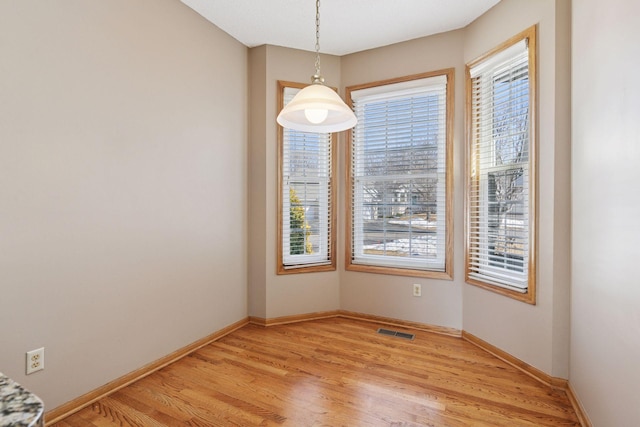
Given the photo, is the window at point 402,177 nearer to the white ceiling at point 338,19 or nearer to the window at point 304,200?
the window at point 304,200

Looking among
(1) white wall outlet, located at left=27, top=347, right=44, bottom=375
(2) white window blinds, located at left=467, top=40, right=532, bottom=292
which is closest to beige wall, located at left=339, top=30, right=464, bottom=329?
(2) white window blinds, located at left=467, top=40, right=532, bottom=292

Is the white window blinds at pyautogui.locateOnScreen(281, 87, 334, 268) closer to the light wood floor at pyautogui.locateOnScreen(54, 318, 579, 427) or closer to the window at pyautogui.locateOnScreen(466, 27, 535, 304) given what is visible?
the light wood floor at pyautogui.locateOnScreen(54, 318, 579, 427)

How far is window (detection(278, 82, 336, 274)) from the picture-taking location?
3363 millimetres

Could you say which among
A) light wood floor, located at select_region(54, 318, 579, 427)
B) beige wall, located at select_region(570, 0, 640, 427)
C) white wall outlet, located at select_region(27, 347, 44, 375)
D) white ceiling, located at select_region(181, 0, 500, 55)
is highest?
white ceiling, located at select_region(181, 0, 500, 55)

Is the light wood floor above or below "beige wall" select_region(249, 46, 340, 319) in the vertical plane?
below

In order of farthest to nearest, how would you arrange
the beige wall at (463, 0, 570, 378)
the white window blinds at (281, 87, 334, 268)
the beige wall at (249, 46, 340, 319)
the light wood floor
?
the white window blinds at (281, 87, 334, 268)
the beige wall at (249, 46, 340, 319)
the beige wall at (463, 0, 570, 378)
the light wood floor

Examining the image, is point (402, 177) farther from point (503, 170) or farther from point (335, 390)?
point (335, 390)

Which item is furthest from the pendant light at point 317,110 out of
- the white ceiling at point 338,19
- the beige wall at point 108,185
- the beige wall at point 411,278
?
the beige wall at point 411,278

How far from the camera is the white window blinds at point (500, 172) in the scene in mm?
2445

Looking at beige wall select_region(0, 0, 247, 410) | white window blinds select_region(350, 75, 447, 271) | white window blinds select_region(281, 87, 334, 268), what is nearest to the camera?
beige wall select_region(0, 0, 247, 410)

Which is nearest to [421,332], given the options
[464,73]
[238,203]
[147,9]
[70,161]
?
[238,203]

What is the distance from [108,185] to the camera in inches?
82.7

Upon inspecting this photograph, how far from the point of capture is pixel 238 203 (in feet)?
10.6

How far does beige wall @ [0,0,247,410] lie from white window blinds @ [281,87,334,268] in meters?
0.61
